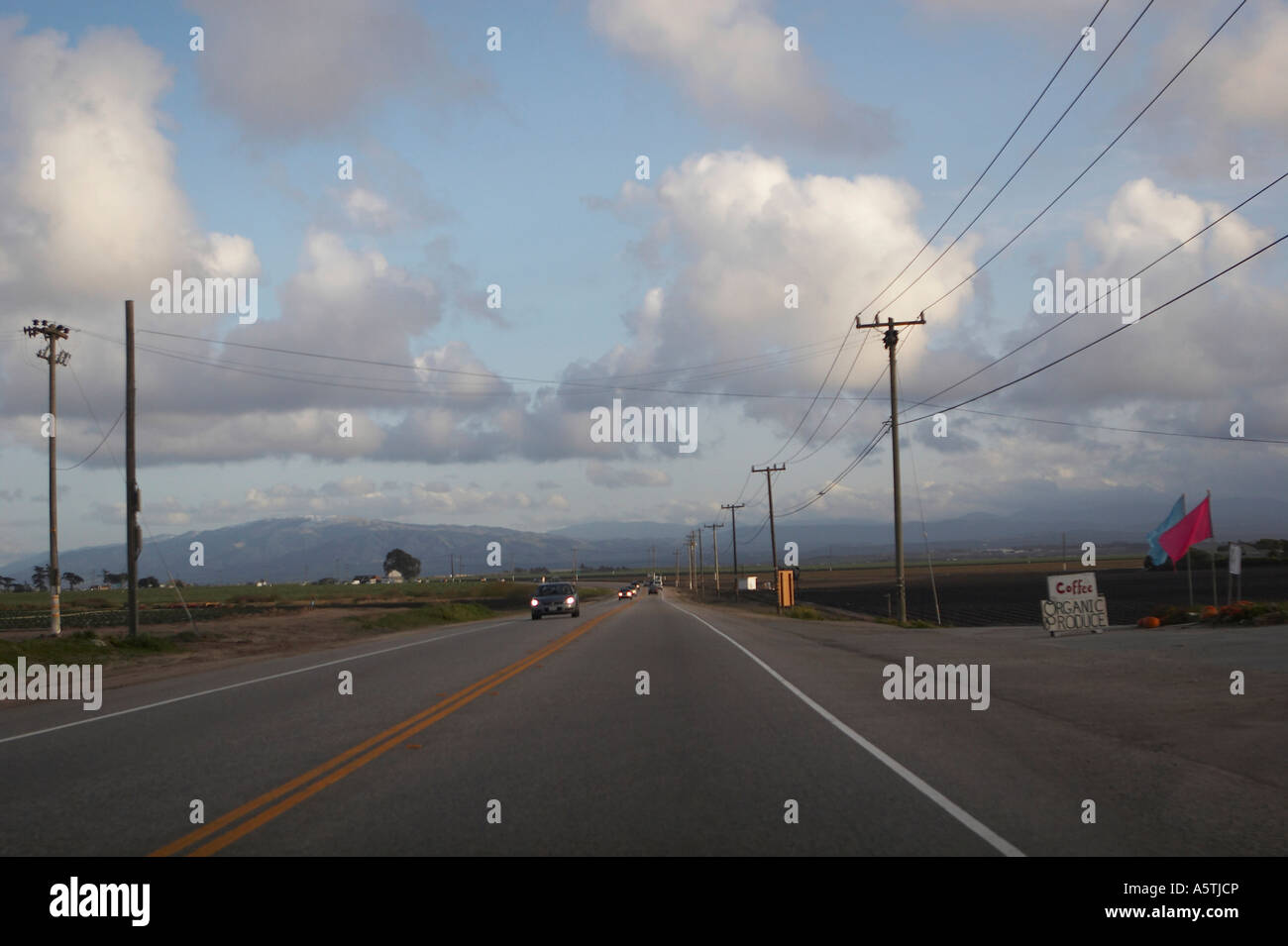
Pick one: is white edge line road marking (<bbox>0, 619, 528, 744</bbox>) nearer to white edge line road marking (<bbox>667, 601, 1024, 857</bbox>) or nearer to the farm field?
white edge line road marking (<bbox>667, 601, 1024, 857</bbox>)

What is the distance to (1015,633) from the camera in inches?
1209

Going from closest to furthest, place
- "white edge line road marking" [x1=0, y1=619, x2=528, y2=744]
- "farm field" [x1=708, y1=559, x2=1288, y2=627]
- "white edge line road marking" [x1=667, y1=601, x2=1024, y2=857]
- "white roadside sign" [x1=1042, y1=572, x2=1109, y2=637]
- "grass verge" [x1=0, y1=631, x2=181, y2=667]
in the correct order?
"white edge line road marking" [x1=667, y1=601, x2=1024, y2=857] → "white edge line road marking" [x1=0, y1=619, x2=528, y2=744] → "grass verge" [x1=0, y1=631, x2=181, y2=667] → "white roadside sign" [x1=1042, y1=572, x2=1109, y2=637] → "farm field" [x1=708, y1=559, x2=1288, y2=627]

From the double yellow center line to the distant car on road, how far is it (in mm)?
31043

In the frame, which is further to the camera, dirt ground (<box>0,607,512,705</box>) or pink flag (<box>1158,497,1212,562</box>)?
pink flag (<box>1158,497,1212,562</box>)

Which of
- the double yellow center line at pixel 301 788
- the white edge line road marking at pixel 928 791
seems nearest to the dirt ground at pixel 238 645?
the double yellow center line at pixel 301 788

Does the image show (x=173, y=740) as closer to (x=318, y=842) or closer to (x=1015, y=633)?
(x=318, y=842)

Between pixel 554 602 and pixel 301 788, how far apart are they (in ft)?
125

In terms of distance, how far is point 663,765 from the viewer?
33.1 feet

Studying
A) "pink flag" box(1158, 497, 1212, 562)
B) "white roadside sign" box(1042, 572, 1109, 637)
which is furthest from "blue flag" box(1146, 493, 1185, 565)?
"white roadside sign" box(1042, 572, 1109, 637)

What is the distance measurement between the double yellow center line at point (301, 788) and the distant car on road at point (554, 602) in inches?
1222

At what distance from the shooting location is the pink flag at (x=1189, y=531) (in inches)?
1256

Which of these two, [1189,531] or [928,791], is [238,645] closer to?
[1189,531]

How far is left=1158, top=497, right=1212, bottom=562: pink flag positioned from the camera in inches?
1256

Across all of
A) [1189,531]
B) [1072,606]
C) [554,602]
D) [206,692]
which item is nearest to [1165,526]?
[1189,531]
